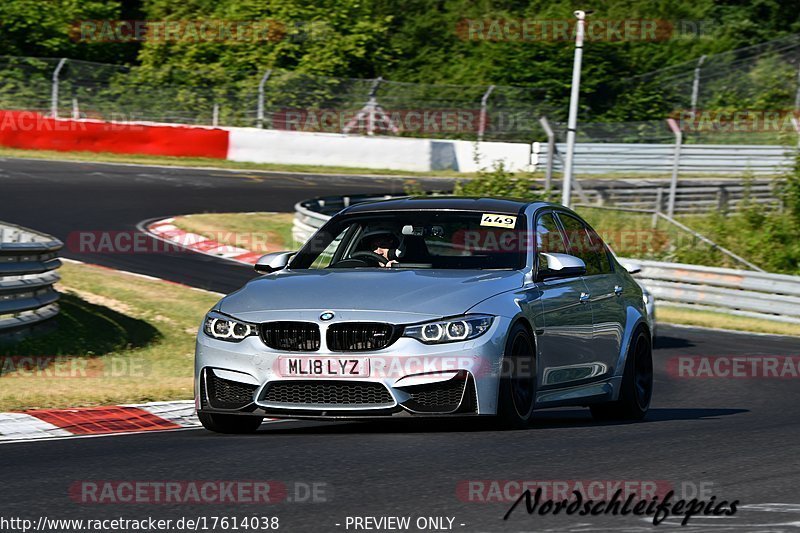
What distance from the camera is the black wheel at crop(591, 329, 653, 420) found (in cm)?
941

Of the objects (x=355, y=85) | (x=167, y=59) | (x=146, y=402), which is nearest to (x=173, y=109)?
(x=355, y=85)

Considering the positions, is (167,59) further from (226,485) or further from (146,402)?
(226,485)

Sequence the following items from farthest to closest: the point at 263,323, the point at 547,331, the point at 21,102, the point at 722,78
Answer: the point at 722,78 < the point at 21,102 < the point at 547,331 < the point at 263,323

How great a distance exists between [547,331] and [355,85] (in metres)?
30.6

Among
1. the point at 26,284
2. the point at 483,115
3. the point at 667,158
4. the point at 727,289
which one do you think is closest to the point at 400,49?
the point at 483,115

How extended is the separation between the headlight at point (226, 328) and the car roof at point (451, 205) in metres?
1.59

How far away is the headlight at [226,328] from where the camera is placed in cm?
756

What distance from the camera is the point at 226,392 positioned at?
7.64m

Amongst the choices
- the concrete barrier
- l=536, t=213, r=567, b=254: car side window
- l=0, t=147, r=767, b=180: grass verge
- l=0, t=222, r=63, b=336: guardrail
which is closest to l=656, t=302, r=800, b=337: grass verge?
l=0, t=222, r=63, b=336: guardrail

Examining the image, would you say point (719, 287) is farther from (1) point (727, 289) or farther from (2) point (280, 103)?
(2) point (280, 103)

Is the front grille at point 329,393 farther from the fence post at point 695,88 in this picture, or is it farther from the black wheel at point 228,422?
Result: the fence post at point 695,88

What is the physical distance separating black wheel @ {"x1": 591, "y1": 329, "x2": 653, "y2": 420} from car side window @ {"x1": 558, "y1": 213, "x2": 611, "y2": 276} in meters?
0.59

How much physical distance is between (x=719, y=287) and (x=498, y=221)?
49.4 feet

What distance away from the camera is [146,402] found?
9.98 m
